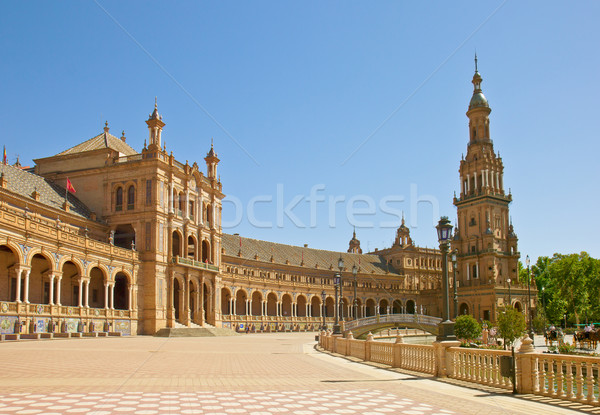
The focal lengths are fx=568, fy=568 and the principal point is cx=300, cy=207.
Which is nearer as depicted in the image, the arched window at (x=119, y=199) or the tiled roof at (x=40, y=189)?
the tiled roof at (x=40, y=189)

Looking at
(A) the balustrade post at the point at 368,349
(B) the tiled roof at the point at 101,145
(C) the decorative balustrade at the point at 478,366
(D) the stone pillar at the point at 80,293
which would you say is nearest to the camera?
(C) the decorative balustrade at the point at 478,366

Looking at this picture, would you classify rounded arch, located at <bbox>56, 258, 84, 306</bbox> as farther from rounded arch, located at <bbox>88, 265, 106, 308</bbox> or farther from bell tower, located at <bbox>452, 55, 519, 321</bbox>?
bell tower, located at <bbox>452, 55, 519, 321</bbox>

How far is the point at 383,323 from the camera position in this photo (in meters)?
56.0

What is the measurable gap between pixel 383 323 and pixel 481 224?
4371 centimetres

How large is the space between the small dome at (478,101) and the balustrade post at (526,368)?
89.9 metres

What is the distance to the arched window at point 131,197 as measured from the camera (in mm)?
Result: 51906

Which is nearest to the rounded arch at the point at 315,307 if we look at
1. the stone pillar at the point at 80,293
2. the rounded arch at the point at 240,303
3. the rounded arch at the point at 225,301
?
the rounded arch at the point at 240,303

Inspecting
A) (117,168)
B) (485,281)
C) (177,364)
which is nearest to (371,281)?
(485,281)

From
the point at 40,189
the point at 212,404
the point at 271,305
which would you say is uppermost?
the point at 40,189

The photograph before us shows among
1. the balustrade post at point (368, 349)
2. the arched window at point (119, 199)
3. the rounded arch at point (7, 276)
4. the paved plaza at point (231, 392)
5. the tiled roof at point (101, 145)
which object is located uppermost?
the tiled roof at point (101, 145)

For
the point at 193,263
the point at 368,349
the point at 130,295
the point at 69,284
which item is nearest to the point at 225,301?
the point at 193,263

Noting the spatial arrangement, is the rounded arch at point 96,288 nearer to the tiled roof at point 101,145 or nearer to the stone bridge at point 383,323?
the tiled roof at point 101,145

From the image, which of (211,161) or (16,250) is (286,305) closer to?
(211,161)

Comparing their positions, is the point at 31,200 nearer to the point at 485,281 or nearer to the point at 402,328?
the point at 402,328
